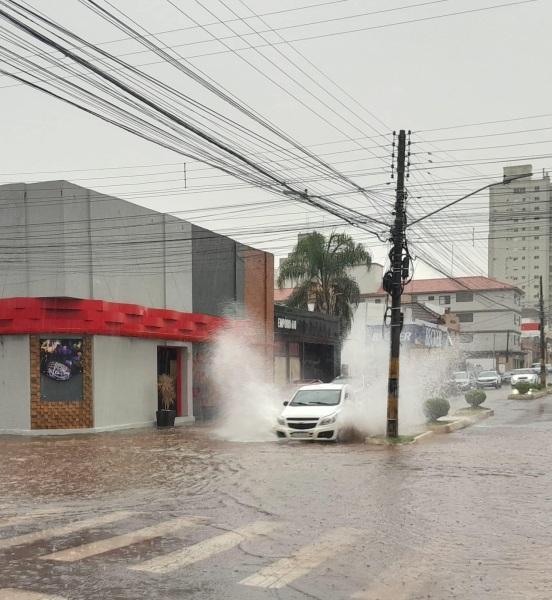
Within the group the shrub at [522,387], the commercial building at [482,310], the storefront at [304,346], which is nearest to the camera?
the storefront at [304,346]

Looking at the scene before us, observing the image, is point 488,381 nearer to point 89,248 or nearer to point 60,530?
point 89,248

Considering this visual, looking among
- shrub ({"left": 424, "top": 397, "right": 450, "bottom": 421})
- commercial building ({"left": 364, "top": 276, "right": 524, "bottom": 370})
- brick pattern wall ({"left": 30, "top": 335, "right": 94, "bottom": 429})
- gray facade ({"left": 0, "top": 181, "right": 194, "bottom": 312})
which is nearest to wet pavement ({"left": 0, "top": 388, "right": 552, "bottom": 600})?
brick pattern wall ({"left": 30, "top": 335, "right": 94, "bottom": 429})

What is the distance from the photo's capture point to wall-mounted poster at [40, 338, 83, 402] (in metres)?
23.5

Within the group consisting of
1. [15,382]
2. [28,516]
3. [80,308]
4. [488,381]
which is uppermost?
[80,308]

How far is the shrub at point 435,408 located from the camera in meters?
25.2

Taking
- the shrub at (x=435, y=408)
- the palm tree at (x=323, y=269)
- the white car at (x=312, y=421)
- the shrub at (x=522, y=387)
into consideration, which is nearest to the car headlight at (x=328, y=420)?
the white car at (x=312, y=421)

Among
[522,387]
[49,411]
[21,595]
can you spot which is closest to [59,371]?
[49,411]

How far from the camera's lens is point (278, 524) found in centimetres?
957

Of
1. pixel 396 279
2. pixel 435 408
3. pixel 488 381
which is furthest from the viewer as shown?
pixel 488 381

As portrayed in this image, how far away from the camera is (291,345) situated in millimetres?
38406

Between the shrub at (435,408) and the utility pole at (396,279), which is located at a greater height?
the utility pole at (396,279)

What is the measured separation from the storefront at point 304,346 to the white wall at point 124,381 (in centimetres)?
1021

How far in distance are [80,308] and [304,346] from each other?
18947mm

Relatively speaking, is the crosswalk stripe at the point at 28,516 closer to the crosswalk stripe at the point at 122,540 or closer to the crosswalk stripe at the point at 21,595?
the crosswalk stripe at the point at 122,540
